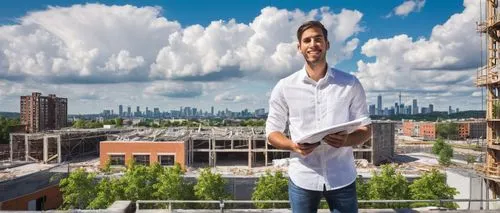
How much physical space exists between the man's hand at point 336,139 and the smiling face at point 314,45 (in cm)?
48

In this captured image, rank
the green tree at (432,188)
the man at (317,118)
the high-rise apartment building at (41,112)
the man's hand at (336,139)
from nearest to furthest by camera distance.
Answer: the man's hand at (336,139) < the man at (317,118) < the green tree at (432,188) < the high-rise apartment building at (41,112)

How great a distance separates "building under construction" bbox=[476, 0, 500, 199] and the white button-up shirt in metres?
21.0

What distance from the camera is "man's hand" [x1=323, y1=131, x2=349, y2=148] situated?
7.73 feet

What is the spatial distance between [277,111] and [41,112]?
355ft

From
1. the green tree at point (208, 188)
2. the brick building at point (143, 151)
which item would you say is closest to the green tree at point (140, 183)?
the green tree at point (208, 188)

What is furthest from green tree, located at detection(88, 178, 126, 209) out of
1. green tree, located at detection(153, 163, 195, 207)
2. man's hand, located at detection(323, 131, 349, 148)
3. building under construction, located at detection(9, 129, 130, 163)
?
building under construction, located at detection(9, 129, 130, 163)

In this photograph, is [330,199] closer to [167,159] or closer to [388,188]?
[388,188]

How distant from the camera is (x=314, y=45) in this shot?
2.53 metres

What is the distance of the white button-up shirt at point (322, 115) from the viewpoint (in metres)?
2.53

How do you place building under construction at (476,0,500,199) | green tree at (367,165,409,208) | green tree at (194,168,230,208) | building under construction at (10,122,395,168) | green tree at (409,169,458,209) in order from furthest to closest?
1. building under construction at (10,122,395,168)
2. green tree at (194,168,230,208)
3. green tree at (367,165,409,208)
4. green tree at (409,169,458,209)
5. building under construction at (476,0,500,199)

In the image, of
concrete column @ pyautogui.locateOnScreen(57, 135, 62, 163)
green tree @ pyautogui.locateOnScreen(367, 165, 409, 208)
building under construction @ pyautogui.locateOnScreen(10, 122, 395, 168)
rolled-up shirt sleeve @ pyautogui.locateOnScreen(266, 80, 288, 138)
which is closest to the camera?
rolled-up shirt sleeve @ pyautogui.locateOnScreen(266, 80, 288, 138)

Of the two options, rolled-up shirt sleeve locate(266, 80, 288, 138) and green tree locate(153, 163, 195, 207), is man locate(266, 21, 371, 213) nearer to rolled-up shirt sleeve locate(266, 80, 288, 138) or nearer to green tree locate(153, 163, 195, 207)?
rolled-up shirt sleeve locate(266, 80, 288, 138)

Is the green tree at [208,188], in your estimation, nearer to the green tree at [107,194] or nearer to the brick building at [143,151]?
the green tree at [107,194]

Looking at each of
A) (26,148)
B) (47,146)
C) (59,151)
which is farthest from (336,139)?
(26,148)
